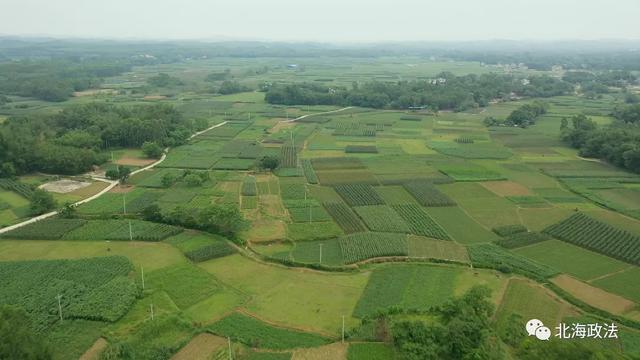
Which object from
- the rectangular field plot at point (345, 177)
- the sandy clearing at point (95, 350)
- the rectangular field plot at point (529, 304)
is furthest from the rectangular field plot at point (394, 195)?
the sandy clearing at point (95, 350)

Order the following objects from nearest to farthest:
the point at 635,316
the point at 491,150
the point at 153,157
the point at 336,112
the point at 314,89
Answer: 1. the point at 635,316
2. the point at 153,157
3. the point at 491,150
4. the point at 336,112
5. the point at 314,89

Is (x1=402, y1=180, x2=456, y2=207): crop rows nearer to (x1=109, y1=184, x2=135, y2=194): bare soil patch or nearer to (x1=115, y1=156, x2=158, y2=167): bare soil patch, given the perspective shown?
(x1=109, y1=184, x2=135, y2=194): bare soil patch

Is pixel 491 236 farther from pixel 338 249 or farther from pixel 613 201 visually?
pixel 613 201

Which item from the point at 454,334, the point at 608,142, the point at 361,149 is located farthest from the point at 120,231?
the point at 608,142

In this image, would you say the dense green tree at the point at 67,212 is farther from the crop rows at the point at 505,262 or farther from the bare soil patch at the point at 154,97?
the bare soil patch at the point at 154,97

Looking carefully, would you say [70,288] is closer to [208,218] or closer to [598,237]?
[208,218]

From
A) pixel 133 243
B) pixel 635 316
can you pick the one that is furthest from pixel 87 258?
pixel 635 316
